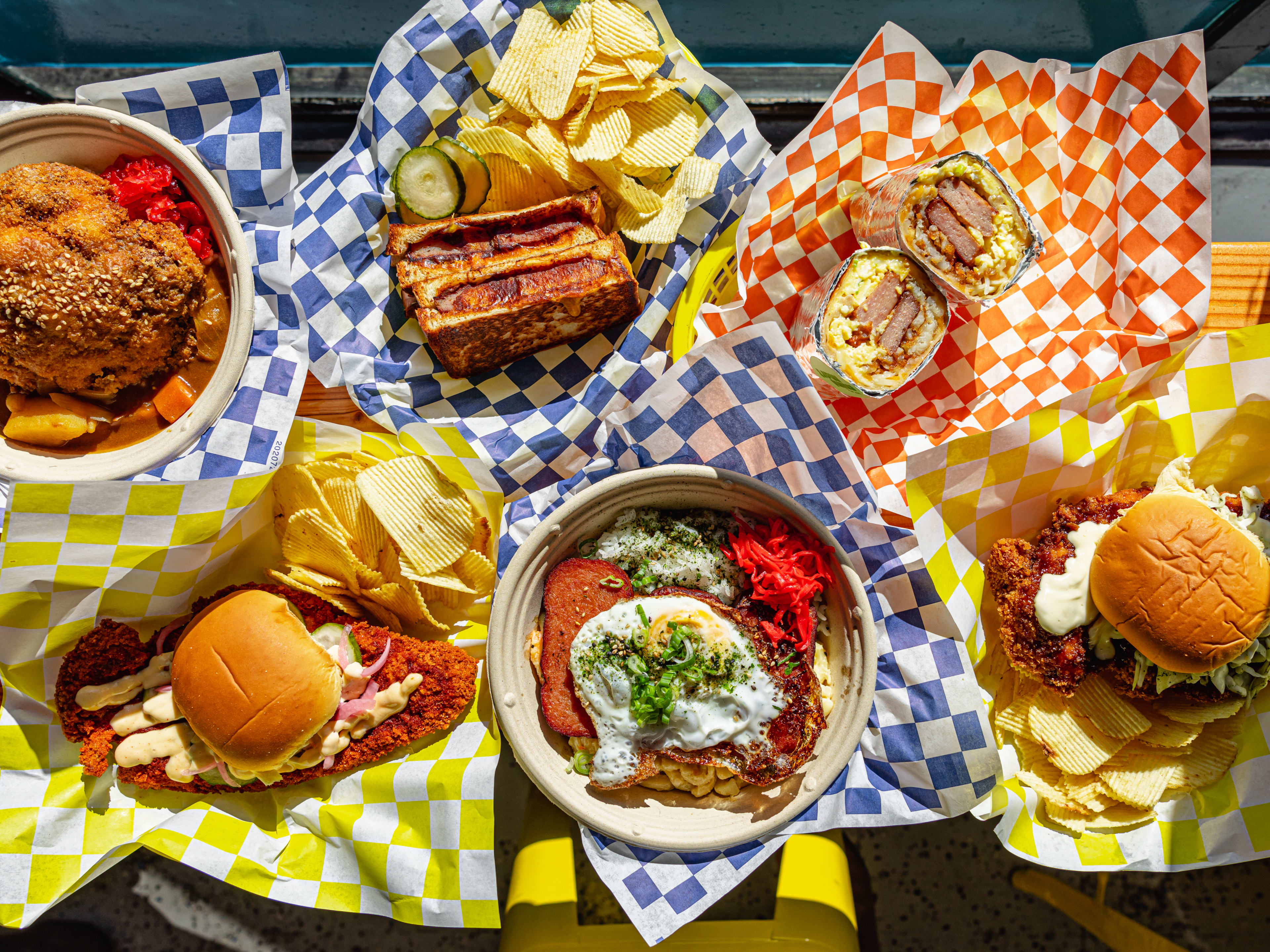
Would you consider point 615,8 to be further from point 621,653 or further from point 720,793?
point 720,793

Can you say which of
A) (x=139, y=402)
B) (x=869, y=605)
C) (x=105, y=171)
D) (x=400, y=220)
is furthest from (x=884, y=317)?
(x=105, y=171)

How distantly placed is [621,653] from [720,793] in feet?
1.54

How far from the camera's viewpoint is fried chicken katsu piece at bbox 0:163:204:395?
1.70m

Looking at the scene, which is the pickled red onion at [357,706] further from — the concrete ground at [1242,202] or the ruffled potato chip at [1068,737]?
the concrete ground at [1242,202]

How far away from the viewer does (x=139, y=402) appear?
1.90 m

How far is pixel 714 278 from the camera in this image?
2145 mm

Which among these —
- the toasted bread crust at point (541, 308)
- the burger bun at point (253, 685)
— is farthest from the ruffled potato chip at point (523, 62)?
the burger bun at point (253, 685)

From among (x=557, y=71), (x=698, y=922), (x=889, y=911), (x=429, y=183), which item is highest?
(x=557, y=71)

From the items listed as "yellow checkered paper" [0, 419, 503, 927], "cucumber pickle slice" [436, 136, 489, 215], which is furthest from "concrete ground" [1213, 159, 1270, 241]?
"yellow checkered paper" [0, 419, 503, 927]

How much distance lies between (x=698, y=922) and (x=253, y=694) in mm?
1571

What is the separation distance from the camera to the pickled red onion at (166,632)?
196 cm

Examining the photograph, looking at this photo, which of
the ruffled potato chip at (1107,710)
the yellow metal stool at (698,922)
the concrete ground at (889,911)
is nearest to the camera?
the ruffled potato chip at (1107,710)

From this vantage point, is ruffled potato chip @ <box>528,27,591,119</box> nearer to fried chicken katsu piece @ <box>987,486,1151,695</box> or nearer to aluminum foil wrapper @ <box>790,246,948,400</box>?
aluminum foil wrapper @ <box>790,246,948,400</box>

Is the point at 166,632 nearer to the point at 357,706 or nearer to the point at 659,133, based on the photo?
the point at 357,706
